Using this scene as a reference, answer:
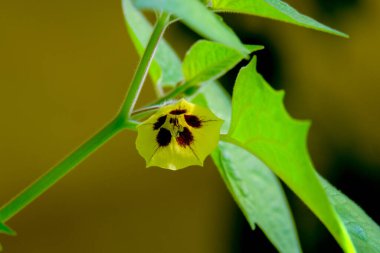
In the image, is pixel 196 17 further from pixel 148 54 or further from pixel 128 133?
pixel 128 133

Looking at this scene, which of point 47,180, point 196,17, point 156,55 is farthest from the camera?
point 156,55

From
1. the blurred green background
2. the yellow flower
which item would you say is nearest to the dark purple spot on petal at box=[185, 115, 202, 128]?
the yellow flower

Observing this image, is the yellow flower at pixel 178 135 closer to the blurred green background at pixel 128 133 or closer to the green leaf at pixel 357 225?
the green leaf at pixel 357 225

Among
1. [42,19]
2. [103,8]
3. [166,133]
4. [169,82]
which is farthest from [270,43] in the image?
[166,133]

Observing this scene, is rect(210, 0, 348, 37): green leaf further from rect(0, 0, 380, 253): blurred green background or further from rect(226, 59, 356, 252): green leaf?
rect(0, 0, 380, 253): blurred green background

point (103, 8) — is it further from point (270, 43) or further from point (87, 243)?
point (87, 243)

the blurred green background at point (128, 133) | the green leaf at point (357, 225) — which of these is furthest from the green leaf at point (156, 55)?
the blurred green background at point (128, 133)

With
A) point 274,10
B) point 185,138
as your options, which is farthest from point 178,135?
point 274,10
